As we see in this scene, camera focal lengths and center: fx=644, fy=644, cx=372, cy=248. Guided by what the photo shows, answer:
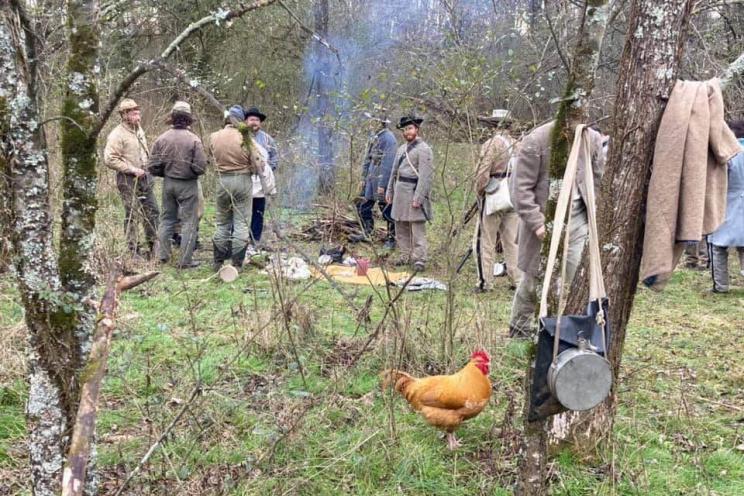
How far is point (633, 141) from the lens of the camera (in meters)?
2.90

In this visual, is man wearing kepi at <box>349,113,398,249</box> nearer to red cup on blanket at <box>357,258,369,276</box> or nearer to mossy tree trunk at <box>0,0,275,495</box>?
red cup on blanket at <box>357,258,369,276</box>

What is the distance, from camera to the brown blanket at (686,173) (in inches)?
106

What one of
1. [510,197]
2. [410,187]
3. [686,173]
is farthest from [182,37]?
[410,187]

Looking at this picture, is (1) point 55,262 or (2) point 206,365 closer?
(1) point 55,262

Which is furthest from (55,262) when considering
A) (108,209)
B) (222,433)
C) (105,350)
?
(108,209)

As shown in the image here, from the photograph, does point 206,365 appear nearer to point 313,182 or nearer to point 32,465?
point 32,465

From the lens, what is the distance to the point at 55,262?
239 cm

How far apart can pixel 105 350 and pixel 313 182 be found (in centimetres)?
815

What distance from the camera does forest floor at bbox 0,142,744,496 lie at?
312 cm

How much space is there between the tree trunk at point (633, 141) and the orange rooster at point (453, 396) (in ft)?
2.17

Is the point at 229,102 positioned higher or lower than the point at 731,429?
higher

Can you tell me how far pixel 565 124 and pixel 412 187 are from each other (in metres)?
5.42

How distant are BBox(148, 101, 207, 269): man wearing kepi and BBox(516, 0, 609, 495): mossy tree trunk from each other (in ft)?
17.3

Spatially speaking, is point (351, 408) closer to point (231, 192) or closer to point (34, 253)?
point (34, 253)
